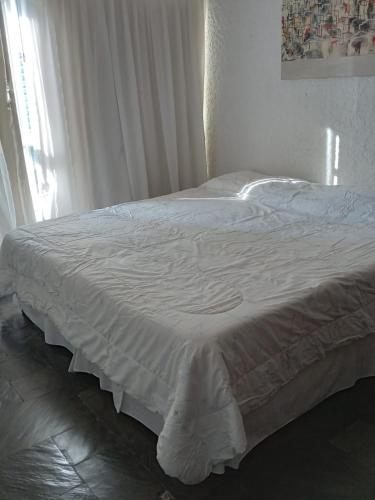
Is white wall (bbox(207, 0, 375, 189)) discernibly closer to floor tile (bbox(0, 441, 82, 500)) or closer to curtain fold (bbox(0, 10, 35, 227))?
curtain fold (bbox(0, 10, 35, 227))

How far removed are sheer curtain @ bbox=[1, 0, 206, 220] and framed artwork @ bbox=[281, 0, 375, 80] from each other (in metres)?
0.92

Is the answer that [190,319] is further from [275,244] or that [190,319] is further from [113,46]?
[113,46]

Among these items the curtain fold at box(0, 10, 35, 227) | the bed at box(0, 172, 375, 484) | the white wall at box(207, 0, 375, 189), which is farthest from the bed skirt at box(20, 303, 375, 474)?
the curtain fold at box(0, 10, 35, 227)

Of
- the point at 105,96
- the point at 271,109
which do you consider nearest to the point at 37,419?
the point at 105,96

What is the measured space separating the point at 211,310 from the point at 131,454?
2.18ft

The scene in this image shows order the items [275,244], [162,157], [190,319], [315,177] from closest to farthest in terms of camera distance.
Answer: [190,319] < [275,244] < [315,177] < [162,157]

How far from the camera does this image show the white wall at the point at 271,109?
2.91m

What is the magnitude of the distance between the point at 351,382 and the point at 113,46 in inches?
109

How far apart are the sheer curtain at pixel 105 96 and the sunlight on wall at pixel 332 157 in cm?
118

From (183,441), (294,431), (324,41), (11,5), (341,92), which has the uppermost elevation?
(11,5)

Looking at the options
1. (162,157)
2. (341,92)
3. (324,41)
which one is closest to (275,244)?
(341,92)

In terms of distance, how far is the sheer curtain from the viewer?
10.3ft

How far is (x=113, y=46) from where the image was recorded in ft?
11.0

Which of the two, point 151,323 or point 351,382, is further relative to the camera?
point 351,382
